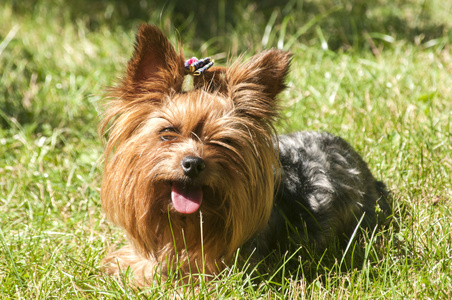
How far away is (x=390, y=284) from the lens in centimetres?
298

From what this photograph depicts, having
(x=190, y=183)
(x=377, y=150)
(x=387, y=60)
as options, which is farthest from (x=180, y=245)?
(x=387, y=60)

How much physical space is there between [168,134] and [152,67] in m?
0.40

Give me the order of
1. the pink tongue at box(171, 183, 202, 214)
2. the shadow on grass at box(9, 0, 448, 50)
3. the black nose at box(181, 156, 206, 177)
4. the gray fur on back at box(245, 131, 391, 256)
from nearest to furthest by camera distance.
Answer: the black nose at box(181, 156, 206, 177) → the pink tongue at box(171, 183, 202, 214) → the gray fur on back at box(245, 131, 391, 256) → the shadow on grass at box(9, 0, 448, 50)

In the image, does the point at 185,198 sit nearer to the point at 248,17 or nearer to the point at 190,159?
the point at 190,159

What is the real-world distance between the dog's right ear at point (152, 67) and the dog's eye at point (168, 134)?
0.82ft

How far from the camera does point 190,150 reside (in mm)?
2758

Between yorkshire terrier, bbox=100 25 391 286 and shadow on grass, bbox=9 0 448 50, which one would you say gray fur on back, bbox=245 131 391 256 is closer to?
yorkshire terrier, bbox=100 25 391 286

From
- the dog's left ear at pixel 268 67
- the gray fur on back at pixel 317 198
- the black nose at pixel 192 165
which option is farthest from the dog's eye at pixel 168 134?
the gray fur on back at pixel 317 198

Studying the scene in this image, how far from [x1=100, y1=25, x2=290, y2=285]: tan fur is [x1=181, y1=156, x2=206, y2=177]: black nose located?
0.04 metres

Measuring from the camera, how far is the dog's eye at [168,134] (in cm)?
287

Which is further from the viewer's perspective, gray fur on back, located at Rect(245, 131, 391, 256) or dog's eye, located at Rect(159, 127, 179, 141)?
gray fur on back, located at Rect(245, 131, 391, 256)

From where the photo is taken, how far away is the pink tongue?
283cm

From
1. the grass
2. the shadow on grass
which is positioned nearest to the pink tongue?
the grass

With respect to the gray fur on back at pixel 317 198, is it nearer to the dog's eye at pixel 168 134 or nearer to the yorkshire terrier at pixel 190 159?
the yorkshire terrier at pixel 190 159
